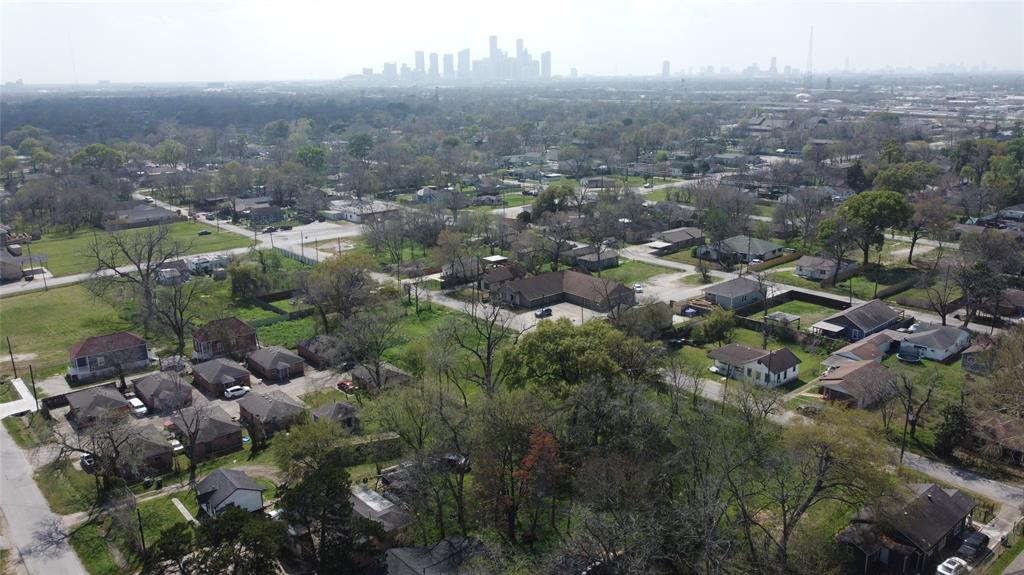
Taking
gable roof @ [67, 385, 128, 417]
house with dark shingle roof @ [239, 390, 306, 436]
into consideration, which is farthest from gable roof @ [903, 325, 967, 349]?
gable roof @ [67, 385, 128, 417]

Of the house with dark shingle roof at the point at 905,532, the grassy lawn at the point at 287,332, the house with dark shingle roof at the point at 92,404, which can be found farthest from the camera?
the grassy lawn at the point at 287,332

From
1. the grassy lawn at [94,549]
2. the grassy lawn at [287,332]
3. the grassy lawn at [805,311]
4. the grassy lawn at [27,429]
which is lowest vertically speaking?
the grassy lawn at [94,549]

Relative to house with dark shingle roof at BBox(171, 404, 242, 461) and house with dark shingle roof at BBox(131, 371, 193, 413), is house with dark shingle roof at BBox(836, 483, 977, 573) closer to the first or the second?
house with dark shingle roof at BBox(171, 404, 242, 461)

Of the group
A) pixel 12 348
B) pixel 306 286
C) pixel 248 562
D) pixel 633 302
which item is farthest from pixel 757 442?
pixel 12 348

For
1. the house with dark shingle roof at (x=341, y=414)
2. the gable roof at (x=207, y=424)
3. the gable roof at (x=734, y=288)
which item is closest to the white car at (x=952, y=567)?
the house with dark shingle roof at (x=341, y=414)

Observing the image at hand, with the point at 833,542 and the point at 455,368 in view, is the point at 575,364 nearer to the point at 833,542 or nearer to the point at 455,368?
the point at 455,368

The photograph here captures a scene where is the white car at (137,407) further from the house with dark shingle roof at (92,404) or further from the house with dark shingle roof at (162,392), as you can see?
the house with dark shingle roof at (92,404)
